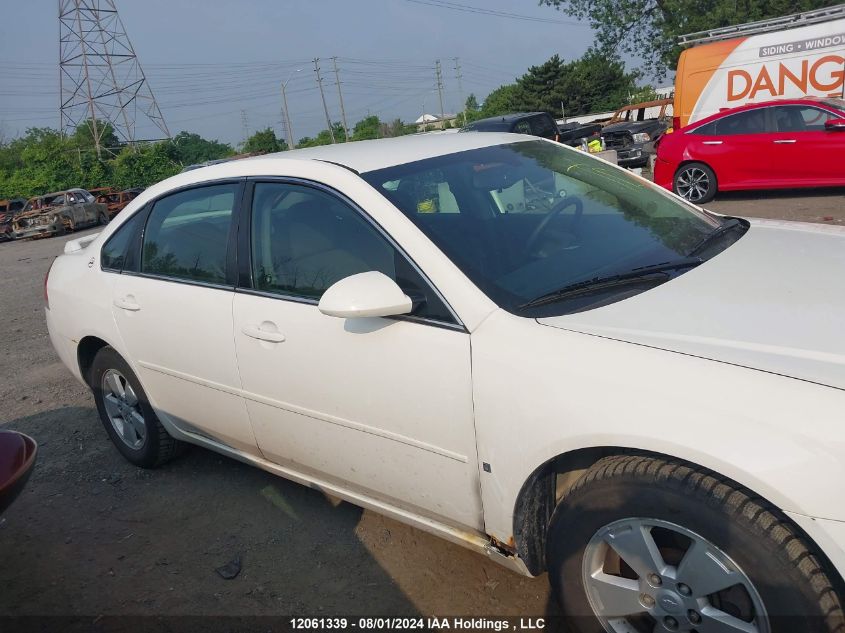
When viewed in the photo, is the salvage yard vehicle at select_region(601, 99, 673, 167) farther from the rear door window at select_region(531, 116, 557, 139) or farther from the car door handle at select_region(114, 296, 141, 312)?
the car door handle at select_region(114, 296, 141, 312)

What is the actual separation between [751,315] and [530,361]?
0.64 m

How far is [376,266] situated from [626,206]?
3.86 ft

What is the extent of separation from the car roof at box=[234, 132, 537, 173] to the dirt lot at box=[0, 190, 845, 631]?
1645mm

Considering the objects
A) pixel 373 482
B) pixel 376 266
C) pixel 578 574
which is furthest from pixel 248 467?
pixel 578 574

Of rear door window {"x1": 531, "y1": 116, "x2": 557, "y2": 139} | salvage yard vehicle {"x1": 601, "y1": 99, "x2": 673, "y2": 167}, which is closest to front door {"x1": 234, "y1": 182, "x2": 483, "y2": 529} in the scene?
rear door window {"x1": 531, "y1": 116, "x2": 557, "y2": 139}

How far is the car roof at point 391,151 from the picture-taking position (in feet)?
9.12

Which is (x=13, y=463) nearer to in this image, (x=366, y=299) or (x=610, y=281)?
(x=366, y=299)

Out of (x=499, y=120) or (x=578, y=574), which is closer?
(x=578, y=574)

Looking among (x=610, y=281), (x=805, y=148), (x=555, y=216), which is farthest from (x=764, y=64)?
(x=610, y=281)

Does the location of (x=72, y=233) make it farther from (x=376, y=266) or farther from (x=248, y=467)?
(x=376, y=266)

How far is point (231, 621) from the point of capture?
269 cm

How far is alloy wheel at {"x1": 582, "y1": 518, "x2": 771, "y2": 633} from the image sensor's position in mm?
1772

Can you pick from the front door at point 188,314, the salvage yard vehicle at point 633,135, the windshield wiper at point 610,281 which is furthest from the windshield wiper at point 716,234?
the salvage yard vehicle at point 633,135

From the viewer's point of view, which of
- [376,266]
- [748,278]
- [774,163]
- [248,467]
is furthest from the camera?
[774,163]
